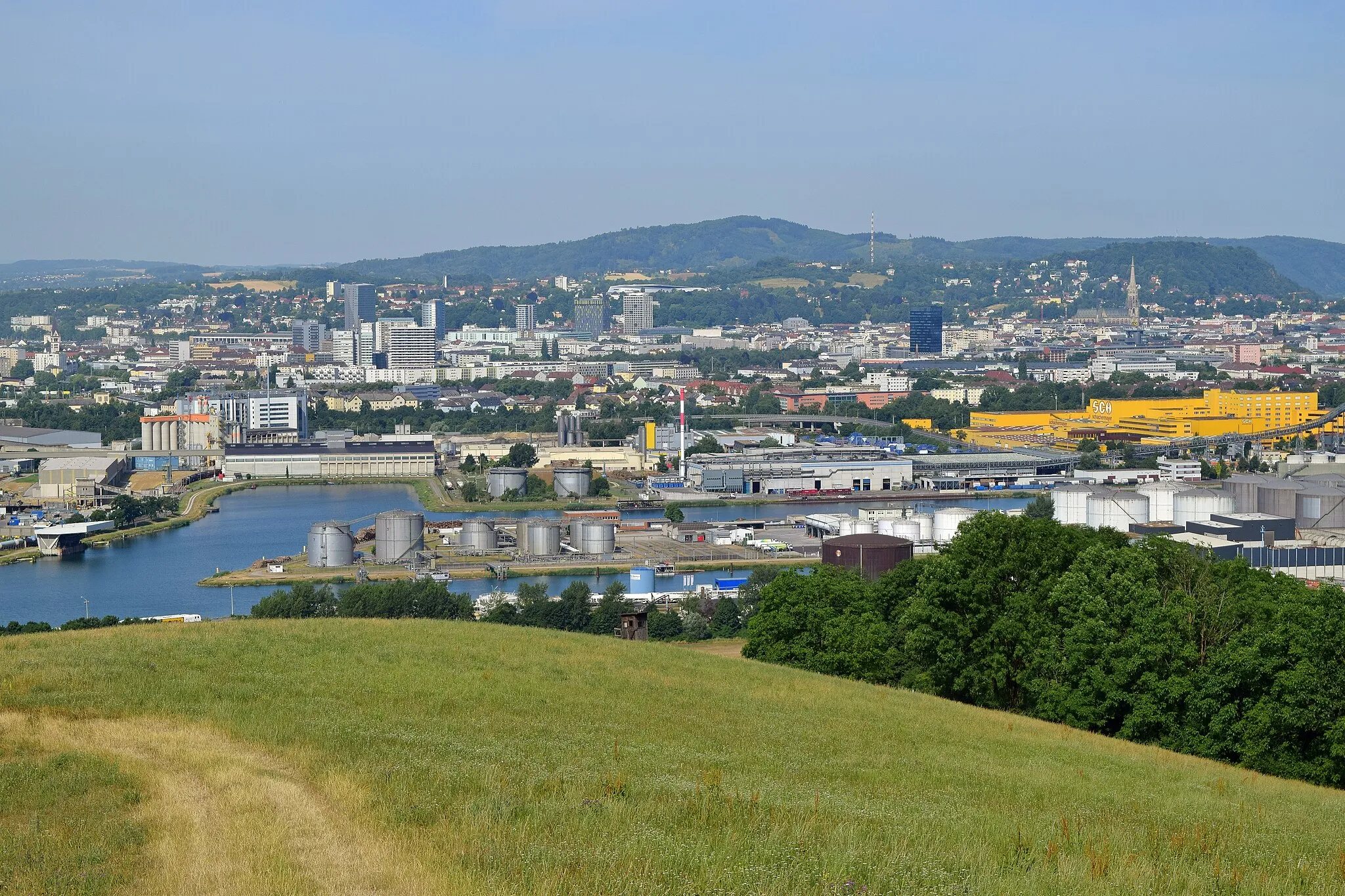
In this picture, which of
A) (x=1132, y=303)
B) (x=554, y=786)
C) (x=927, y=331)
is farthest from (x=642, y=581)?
(x=1132, y=303)

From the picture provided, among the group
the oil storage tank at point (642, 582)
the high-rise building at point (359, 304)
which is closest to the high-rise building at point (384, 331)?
the high-rise building at point (359, 304)

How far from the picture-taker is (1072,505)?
58.3 ft

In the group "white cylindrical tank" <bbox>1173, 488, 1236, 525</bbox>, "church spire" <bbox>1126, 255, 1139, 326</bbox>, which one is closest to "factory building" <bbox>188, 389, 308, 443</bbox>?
"white cylindrical tank" <bbox>1173, 488, 1236, 525</bbox>

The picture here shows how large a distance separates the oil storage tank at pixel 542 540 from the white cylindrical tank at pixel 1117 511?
575 cm

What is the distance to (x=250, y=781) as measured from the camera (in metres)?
2.90

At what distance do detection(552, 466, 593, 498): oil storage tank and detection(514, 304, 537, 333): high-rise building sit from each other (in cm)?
4472

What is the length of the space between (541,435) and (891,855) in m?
28.4

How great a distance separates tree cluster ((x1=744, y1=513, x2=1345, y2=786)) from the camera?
5.12 meters

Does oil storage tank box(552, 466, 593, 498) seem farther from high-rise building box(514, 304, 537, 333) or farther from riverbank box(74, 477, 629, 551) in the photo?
high-rise building box(514, 304, 537, 333)

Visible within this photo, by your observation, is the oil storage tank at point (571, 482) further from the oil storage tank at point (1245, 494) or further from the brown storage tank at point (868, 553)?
the brown storage tank at point (868, 553)

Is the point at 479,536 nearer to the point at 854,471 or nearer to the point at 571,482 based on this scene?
the point at 571,482

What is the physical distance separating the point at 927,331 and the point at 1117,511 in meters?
36.6

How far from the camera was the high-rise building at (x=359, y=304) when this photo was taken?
63.0 m

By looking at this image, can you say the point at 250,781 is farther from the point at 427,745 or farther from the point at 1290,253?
the point at 1290,253
